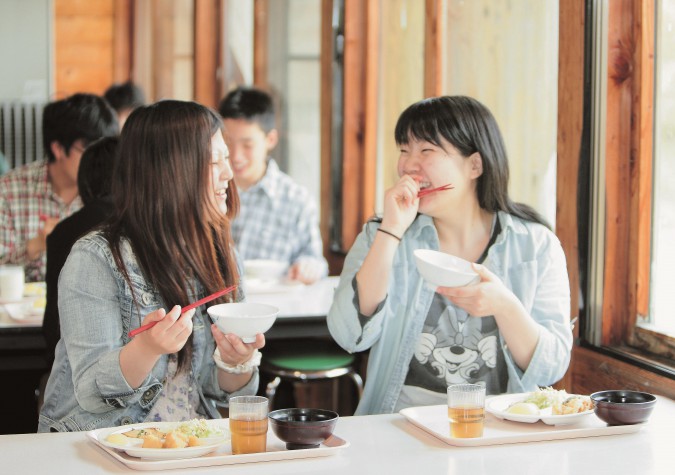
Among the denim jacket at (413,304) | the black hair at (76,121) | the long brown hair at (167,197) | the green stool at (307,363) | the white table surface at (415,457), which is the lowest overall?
the green stool at (307,363)

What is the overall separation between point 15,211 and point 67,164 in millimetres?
364

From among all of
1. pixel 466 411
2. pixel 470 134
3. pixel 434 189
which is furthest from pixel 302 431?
pixel 470 134

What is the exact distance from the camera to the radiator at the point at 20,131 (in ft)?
18.4

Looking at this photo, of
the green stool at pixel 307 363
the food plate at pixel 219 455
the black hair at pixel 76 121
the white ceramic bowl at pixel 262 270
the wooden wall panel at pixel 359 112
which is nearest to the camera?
the food plate at pixel 219 455

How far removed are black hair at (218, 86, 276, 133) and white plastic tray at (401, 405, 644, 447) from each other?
2378 millimetres

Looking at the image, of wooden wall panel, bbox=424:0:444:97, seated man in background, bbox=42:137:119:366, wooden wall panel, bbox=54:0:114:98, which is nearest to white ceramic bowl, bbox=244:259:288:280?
wooden wall panel, bbox=424:0:444:97

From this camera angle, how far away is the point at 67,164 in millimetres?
3688

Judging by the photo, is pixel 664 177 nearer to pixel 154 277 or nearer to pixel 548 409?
pixel 548 409

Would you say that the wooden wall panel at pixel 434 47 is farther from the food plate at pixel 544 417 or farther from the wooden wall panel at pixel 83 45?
the wooden wall panel at pixel 83 45

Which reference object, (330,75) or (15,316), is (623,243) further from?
(330,75)

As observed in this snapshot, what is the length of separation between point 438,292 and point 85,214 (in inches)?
38.8

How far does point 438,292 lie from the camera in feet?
6.88

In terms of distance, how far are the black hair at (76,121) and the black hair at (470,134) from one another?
175 cm

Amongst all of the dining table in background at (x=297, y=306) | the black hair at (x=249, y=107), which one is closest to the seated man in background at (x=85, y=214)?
the dining table in background at (x=297, y=306)
